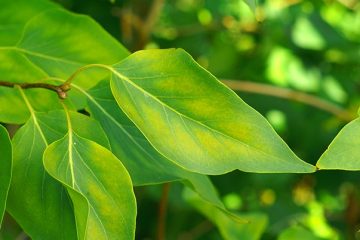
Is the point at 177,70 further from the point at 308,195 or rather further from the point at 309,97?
the point at 308,195

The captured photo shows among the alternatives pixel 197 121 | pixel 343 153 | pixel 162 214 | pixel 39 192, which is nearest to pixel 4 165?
pixel 39 192

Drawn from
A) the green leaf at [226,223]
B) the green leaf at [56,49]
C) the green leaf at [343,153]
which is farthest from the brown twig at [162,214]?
the green leaf at [343,153]

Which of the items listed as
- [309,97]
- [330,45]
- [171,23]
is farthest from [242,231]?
[171,23]

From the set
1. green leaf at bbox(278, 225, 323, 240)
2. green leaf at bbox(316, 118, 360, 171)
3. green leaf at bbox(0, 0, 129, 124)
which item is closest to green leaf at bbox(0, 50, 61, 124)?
green leaf at bbox(0, 0, 129, 124)

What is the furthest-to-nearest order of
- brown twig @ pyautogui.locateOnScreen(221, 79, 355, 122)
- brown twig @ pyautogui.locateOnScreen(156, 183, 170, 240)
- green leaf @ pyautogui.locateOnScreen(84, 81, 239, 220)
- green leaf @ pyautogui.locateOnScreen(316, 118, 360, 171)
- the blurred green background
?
the blurred green background → brown twig @ pyautogui.locateOnScreen(221, 79, 355, 122) → brown twig @ pyautogui.locateOnScreen(156, 183, 170, 240) → green leaf @ pyautogui.locateOnScreen(84, 81, 239, 220) → green leaf @ pyautogui.locateOnScreen(316, 118, 360, 171)

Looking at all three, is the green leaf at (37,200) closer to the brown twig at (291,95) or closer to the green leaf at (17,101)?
the green leaf at (17,101)

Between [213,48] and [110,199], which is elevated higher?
[110,199]

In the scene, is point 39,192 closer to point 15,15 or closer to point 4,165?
point 4,165

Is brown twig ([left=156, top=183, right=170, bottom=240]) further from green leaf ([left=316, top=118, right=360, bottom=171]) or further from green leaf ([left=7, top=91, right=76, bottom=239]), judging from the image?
green leaf ([left=316, top=118, right=360, bottom=171])
